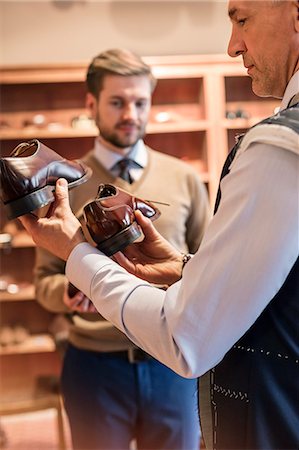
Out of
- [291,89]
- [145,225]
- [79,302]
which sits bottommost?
[79,302]

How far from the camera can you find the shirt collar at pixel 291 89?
774 mm

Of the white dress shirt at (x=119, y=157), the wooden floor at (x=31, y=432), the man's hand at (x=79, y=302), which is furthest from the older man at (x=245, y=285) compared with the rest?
the wooden floor at (x=31, y=432)

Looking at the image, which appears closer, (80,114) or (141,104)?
(141,104)

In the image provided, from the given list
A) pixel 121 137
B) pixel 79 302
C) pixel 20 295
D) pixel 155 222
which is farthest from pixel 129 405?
pixel 20 295

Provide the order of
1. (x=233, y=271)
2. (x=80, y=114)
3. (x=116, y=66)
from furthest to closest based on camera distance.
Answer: (x=80, y=114)
(x=116, y=66)
(x=233, y=271)

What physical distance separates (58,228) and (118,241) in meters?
0.10

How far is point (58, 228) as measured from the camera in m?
0.87

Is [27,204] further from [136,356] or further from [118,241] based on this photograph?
[136,356]

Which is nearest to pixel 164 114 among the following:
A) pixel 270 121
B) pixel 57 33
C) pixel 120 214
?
pixel 57 33

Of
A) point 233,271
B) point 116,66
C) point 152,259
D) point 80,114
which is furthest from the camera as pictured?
point 80,114

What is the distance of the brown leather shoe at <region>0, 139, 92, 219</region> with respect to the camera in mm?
927

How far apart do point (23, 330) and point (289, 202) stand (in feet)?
8.77

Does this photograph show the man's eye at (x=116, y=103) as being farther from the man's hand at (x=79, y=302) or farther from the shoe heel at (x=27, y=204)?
the shoe heel at (x=27, y=204)

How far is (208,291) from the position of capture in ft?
2.26
